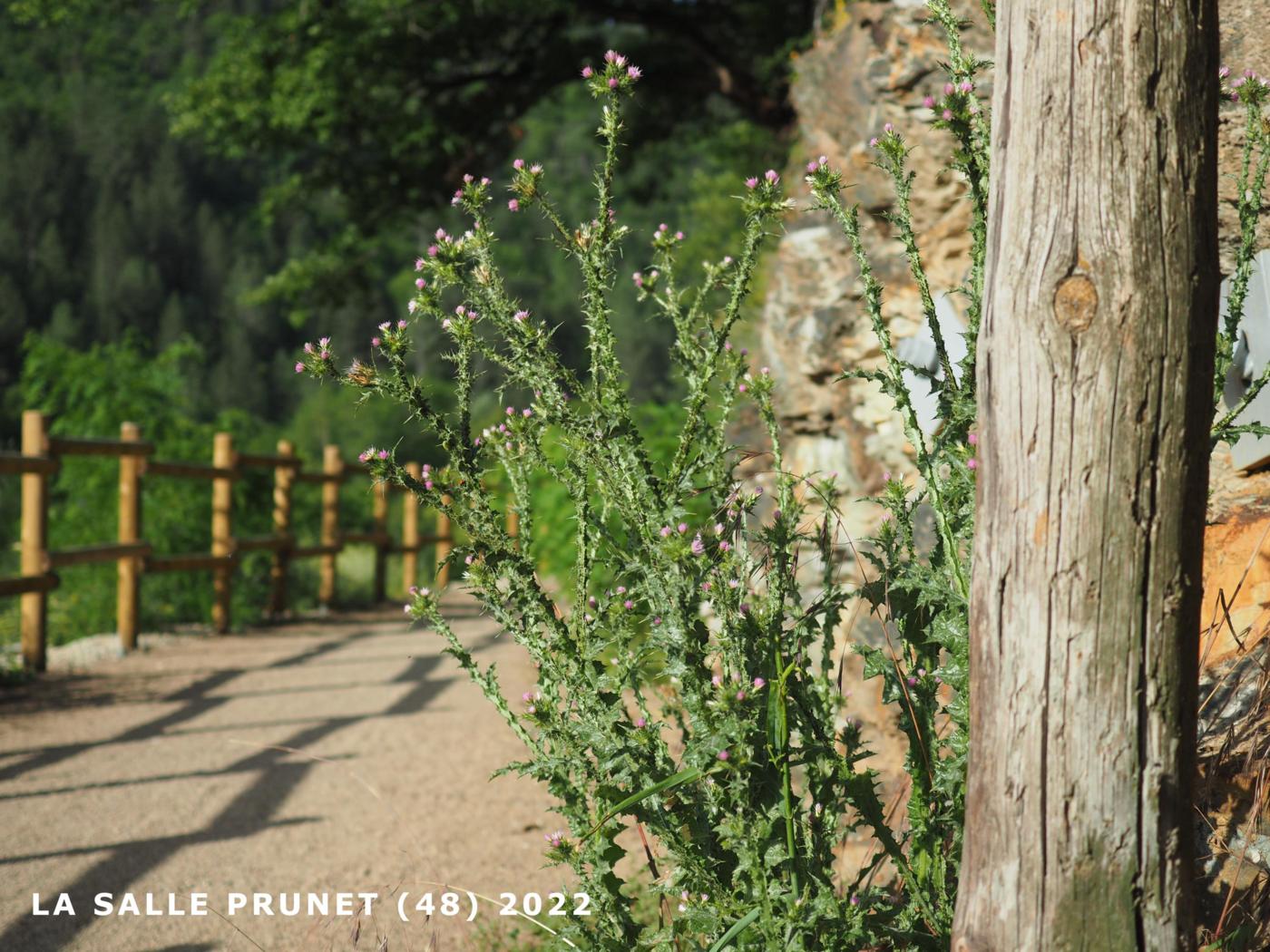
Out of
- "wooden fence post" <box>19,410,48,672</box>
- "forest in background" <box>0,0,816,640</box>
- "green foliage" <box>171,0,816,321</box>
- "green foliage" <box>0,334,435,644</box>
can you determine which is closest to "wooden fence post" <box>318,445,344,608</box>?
"green foliage" <box>0,334,435,644</box>

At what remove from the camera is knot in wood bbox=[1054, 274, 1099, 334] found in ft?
4.78

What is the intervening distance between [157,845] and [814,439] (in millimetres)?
2963

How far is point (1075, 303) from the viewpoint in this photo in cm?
147

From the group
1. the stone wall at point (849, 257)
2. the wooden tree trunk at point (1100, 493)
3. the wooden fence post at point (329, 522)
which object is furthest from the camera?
the wooden fence post at point (329, 522)

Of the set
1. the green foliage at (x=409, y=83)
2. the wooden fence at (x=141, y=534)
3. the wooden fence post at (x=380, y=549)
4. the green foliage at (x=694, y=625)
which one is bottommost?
the wooden fence post at (x=380, y=549)

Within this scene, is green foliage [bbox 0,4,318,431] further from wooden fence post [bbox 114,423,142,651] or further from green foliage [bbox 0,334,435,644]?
wooden fence post [bbox 114,423,142,651]

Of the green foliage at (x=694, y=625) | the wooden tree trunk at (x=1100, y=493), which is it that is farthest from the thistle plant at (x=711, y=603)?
the wooden tree trunk at (x=1100, y=493)

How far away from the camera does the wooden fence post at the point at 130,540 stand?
25.9 feet

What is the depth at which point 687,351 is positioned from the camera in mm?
2131

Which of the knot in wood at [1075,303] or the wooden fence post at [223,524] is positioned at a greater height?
the knot in wood at [1075,303]

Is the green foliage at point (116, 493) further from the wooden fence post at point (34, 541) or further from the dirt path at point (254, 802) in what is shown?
the dirt path at point (254, 802)

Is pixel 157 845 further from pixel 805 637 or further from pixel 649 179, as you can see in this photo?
pixel 649 179

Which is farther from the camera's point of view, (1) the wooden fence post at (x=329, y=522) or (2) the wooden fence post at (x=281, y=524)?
(1) the wooden fence post at (x=329, y=522)

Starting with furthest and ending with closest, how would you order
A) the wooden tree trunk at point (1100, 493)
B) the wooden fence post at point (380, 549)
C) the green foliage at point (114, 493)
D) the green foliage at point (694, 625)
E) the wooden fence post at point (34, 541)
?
the wooden fence post at point (380, 549) → the green foliage at point (114, 493) → the wooden fence post at point (34, 541) → the green foliage at point (694, 625) → the wooden tree trunk at point (1100, 493)
